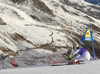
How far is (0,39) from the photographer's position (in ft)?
80.3

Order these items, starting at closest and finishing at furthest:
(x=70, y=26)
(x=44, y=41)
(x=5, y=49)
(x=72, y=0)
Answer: (x=5, y=49) → (x=44, y=41) → (x=70, y=26) → (x=72, y=0)

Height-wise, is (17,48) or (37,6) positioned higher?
(37,6)

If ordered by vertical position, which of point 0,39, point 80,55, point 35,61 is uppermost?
point 80,55

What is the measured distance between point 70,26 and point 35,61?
21.9m

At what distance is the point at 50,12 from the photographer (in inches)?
1793

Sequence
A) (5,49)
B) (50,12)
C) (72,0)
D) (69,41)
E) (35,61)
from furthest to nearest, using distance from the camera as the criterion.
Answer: (72,0) → (50,12) → (69,41) → (5,49) → (35,61)

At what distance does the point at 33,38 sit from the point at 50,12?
1962cm

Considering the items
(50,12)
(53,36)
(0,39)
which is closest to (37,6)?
(50,12)

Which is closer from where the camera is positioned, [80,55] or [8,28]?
[80,55]

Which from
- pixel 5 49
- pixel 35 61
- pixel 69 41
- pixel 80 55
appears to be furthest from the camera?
pixel 69 41

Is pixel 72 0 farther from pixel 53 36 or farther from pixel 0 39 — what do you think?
pixel 0 39

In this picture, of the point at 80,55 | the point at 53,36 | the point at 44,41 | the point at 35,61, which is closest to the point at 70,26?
the point at 53,36

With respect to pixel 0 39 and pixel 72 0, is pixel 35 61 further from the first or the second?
pixel 72 0

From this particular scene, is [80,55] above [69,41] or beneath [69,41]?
above
